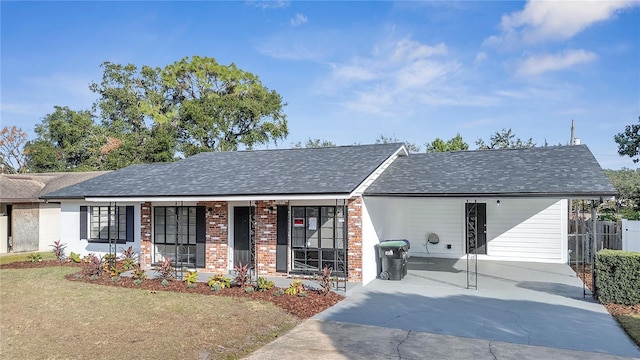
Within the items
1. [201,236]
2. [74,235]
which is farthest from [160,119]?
[201,236]

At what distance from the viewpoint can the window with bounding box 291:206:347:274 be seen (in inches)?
480

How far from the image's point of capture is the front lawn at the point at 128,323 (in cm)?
671

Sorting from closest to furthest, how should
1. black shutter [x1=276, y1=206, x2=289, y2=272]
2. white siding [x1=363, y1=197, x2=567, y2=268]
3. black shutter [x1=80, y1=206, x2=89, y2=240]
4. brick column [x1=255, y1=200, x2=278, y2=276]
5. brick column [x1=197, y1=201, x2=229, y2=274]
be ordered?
black shutter [x1=276, y1=206, x2=289, y2=272], brick column [x1=255, y1=200, x2=278, y2=276], brick column [x1=197, y1=201, x2=229, y2=274], white siding [x1=363, y1=197, x2=567, y2=268], black shutter [x1=80, y1=206, x2=89, y2=240]

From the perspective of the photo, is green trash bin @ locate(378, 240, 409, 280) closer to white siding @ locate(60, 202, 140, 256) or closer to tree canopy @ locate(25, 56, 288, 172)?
white siding @ locate(60, 202, 140, 256)

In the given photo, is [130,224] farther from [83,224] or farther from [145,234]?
[83,224]

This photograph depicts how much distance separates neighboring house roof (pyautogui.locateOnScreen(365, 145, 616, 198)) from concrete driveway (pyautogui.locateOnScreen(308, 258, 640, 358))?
2453mm

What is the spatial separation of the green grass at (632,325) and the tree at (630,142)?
67.6ft

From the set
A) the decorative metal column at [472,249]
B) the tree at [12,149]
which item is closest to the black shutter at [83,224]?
the decorative metal column at [472,249]

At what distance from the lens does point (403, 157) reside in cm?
1578

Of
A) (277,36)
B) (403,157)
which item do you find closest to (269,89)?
(277,36)

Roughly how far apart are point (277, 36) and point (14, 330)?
615 inches

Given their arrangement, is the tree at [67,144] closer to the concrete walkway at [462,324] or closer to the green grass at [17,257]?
the green grass at [17,257]

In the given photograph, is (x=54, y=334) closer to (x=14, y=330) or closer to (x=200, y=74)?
(x=14, y=330)

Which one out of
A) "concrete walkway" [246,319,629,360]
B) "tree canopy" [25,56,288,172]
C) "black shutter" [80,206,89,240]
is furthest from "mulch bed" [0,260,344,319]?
"tree canopy" [25,56,288,172]
